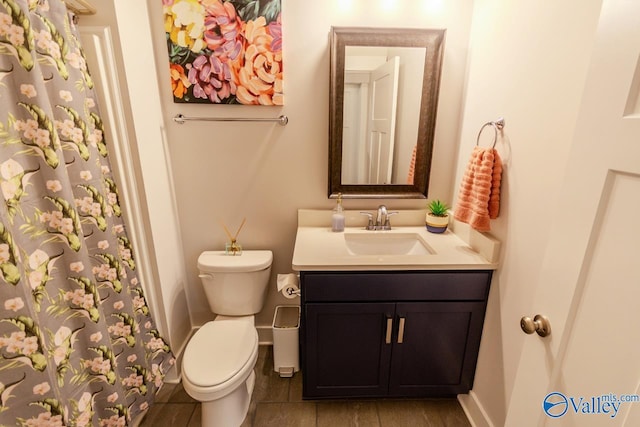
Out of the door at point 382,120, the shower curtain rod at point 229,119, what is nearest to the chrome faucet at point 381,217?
the door at point 382,120

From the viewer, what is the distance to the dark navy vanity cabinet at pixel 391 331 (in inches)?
53.8

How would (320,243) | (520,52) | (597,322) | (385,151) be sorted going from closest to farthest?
1. (597,322)
2. (520,52)
3. (320,243)
4. (385,151)

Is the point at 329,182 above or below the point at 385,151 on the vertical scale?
below

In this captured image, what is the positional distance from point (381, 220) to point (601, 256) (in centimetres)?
116

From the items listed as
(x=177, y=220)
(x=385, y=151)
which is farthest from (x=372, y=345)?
(x=177, y=220)

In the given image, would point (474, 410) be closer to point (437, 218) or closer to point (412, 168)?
point (437, 218)

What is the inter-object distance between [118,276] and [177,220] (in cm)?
59

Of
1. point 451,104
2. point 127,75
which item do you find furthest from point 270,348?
point 451,104

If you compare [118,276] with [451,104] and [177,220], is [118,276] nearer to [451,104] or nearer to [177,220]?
[177,220]

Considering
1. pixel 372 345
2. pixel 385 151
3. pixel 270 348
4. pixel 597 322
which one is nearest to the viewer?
pixel 597 322

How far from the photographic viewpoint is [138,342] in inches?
53.4

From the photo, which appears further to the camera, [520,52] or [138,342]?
[138,342]

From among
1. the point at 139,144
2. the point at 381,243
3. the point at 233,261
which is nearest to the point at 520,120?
the point at 381,243

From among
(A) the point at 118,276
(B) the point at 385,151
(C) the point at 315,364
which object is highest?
(B) the point at 385,151
